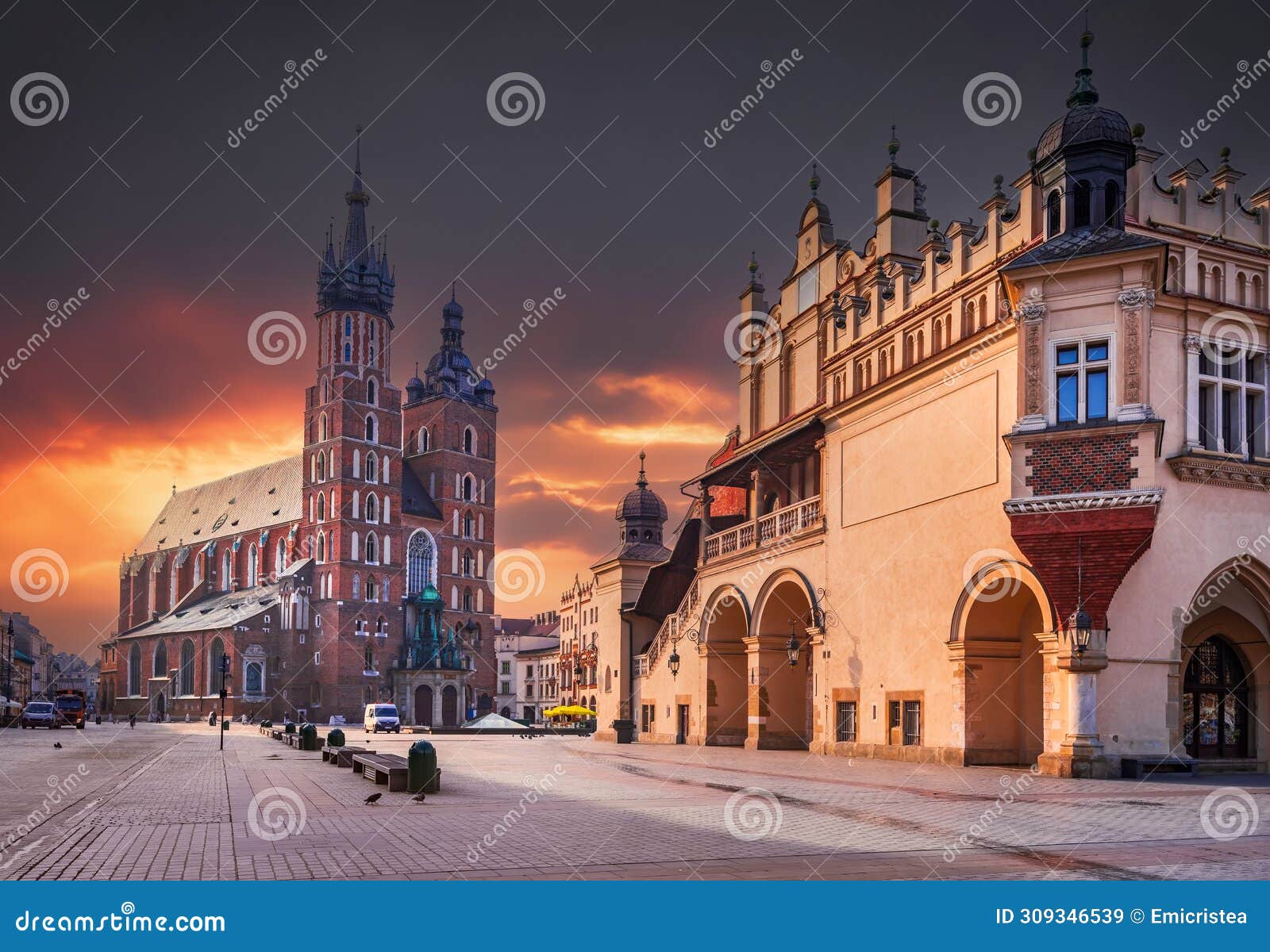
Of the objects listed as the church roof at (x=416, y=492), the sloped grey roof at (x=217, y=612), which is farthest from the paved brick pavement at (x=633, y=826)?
the church roof at (x=416, y=492)

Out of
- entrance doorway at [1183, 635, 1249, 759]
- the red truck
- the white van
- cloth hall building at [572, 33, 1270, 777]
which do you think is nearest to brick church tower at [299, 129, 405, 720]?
the white van

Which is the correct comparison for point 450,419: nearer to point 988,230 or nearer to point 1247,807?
point 988,230

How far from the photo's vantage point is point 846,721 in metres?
34.8

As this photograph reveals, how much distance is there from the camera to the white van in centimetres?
7581

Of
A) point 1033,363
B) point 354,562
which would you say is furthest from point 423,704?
point 1033,363

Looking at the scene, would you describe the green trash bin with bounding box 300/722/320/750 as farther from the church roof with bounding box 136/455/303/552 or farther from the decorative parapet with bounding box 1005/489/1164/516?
the church roof with bounding box 136/455/303/552

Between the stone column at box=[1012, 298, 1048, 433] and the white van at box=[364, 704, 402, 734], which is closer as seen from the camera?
the stone column at box=[1012, 298, 1048, 433]

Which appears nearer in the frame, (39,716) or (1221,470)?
(1221,470)

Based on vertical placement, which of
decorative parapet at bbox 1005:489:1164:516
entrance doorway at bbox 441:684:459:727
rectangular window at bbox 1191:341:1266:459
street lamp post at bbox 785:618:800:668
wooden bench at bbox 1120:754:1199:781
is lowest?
entrance doorway at bbox 441:684:459:727

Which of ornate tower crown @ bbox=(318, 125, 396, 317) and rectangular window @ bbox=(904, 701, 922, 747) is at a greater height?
ornate tower crown @ bbox=(318, 125, 396, 317)

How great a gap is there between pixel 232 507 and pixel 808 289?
10706 cm

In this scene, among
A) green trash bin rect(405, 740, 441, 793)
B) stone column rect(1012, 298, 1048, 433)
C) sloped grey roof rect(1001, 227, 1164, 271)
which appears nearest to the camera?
green trash bin rect(405, 740, 441, 793)

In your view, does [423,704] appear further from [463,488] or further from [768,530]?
[768,530]

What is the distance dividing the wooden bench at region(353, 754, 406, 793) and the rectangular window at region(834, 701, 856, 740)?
47.2 ft
